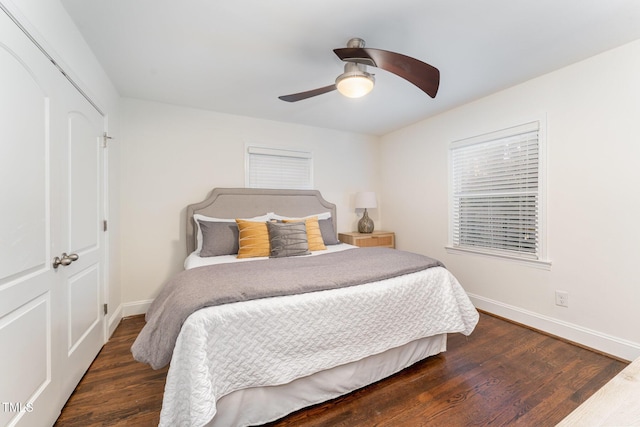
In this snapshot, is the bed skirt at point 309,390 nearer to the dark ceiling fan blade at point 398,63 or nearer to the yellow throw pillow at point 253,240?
the yellow throw pillow at point 253,240

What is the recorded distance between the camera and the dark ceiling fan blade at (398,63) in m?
1.57

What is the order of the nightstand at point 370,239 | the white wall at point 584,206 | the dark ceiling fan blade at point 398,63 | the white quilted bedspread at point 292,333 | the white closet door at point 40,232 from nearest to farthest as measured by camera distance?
the white closet door at point 40,232, the white quilted bedspread at point 292,333, the dark ceiling fan blade at point 398,63, the white wall at point 584,206, the nightstand at point 370,239

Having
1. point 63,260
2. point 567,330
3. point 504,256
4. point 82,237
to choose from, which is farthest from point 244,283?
point 567,330

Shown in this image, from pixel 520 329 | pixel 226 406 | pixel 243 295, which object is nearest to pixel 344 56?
pixel 243 295

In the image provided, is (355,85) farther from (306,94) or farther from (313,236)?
(313,236)

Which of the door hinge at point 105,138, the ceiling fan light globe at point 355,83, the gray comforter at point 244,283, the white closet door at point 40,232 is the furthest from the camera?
the door hinge at point 105,138

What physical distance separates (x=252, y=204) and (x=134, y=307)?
5.61 ft

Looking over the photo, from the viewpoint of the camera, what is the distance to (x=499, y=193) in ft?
9.35

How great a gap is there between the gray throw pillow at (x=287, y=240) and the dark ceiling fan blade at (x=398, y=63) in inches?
62.6

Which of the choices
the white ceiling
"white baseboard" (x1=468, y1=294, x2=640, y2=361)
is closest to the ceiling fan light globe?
the white ceiling

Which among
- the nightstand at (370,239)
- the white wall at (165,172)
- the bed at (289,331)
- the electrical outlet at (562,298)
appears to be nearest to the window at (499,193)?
the electrical outlet at (562,298)

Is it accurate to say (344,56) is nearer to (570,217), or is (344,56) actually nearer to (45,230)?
(45,230)

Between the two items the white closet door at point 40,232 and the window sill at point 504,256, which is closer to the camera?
the white closet door at point 40,232

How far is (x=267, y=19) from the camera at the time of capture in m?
1.70
